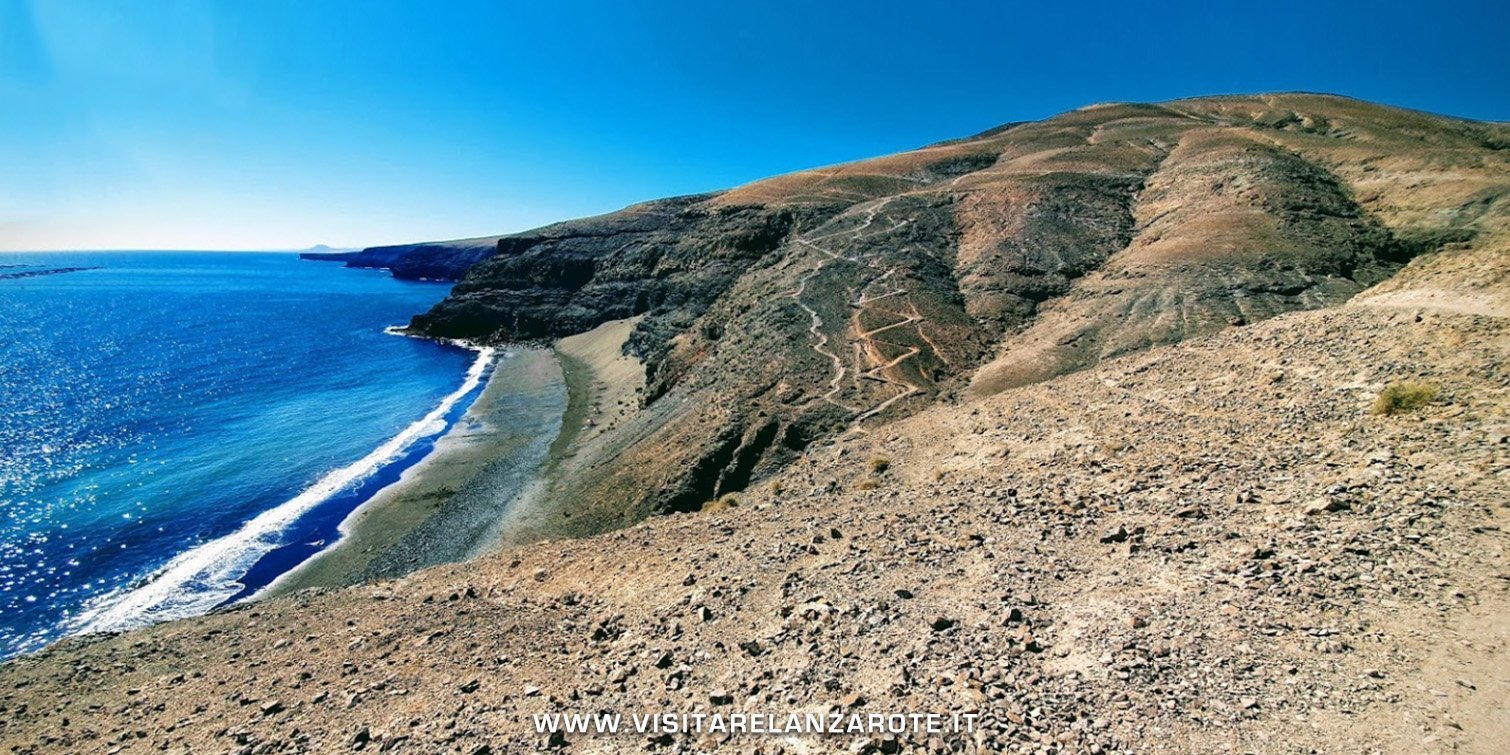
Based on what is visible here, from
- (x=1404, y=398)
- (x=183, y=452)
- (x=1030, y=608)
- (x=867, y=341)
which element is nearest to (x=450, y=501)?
(x=183, y=452)

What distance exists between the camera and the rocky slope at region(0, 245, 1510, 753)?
8.10 m

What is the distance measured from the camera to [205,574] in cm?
2564

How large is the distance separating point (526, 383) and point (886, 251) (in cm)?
3331

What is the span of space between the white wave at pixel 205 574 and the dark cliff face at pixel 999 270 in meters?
13.2

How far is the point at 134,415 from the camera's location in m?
45.8

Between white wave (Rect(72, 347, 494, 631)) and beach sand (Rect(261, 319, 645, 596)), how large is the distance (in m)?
2.43

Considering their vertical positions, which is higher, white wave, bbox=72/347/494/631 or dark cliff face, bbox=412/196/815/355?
dark cliff face, bbox=412/196/815/355

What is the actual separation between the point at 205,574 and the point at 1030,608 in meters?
31.0

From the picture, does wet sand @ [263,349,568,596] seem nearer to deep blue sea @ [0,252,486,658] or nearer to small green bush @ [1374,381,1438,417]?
deep blue sea @ [0,252,486,658]

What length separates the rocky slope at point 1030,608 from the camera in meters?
8.10

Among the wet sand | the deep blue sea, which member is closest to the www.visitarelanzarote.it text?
the wet sand

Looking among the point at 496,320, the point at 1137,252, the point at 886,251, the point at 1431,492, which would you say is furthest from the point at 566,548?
the point at 496,320

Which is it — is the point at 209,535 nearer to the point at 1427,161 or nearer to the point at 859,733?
the point at 859,733

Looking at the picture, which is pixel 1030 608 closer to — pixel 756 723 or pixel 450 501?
pixel 756 723
